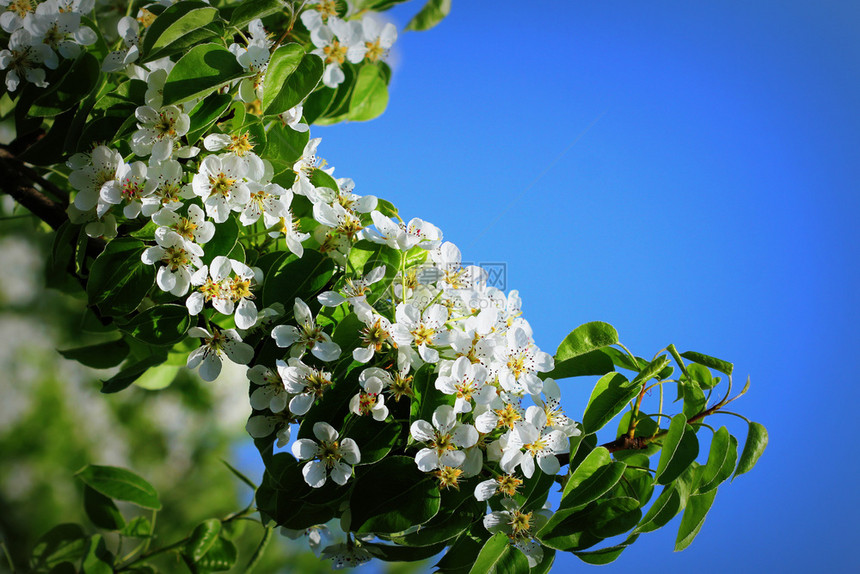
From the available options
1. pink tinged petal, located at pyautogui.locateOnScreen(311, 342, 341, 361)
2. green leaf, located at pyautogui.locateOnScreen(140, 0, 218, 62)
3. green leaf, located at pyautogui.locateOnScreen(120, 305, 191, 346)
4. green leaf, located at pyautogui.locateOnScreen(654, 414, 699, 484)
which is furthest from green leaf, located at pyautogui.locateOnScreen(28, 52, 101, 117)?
green leaf, located at pyautogui.locateOnScreen(654, 414, 699, 484)

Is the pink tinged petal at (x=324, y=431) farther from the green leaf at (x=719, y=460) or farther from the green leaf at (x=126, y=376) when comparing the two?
the green leaf at (x=719, y=460)

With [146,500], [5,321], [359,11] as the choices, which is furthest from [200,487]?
[359,11]

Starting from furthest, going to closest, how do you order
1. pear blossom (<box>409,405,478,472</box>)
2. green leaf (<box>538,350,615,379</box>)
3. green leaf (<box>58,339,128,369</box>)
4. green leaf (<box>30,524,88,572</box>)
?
green leaf (<box>30,524,88,572</box>) < green leaf (<box>58,339,128,369</box>) < green leaf (<box>538,350,615,379</box>) < pear blossom (<box>409,405,478,472</box>)

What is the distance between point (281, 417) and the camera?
2.20 feet

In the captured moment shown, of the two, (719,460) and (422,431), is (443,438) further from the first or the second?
(719,460)

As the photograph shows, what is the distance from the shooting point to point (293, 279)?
69cm

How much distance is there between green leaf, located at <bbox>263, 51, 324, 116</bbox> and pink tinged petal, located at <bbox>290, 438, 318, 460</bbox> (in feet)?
1.16

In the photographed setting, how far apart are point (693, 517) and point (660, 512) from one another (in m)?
0.07

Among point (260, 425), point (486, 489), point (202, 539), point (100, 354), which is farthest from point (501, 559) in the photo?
point (100, 354)

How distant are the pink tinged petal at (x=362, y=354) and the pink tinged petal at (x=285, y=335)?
0.07 meters

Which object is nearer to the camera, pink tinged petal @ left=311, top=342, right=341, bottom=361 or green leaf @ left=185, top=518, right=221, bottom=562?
pink tinged petal @ left=311, top=342, right=341, bottom=361

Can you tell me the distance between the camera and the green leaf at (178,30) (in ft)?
Result: 2.13

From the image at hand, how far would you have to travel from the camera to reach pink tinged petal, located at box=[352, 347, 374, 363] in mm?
614

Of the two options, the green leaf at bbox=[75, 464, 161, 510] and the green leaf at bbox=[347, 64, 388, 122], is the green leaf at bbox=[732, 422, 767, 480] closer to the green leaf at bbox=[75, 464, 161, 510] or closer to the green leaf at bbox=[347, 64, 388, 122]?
the green leaf at bbox=[347, 64, 388, 122]
